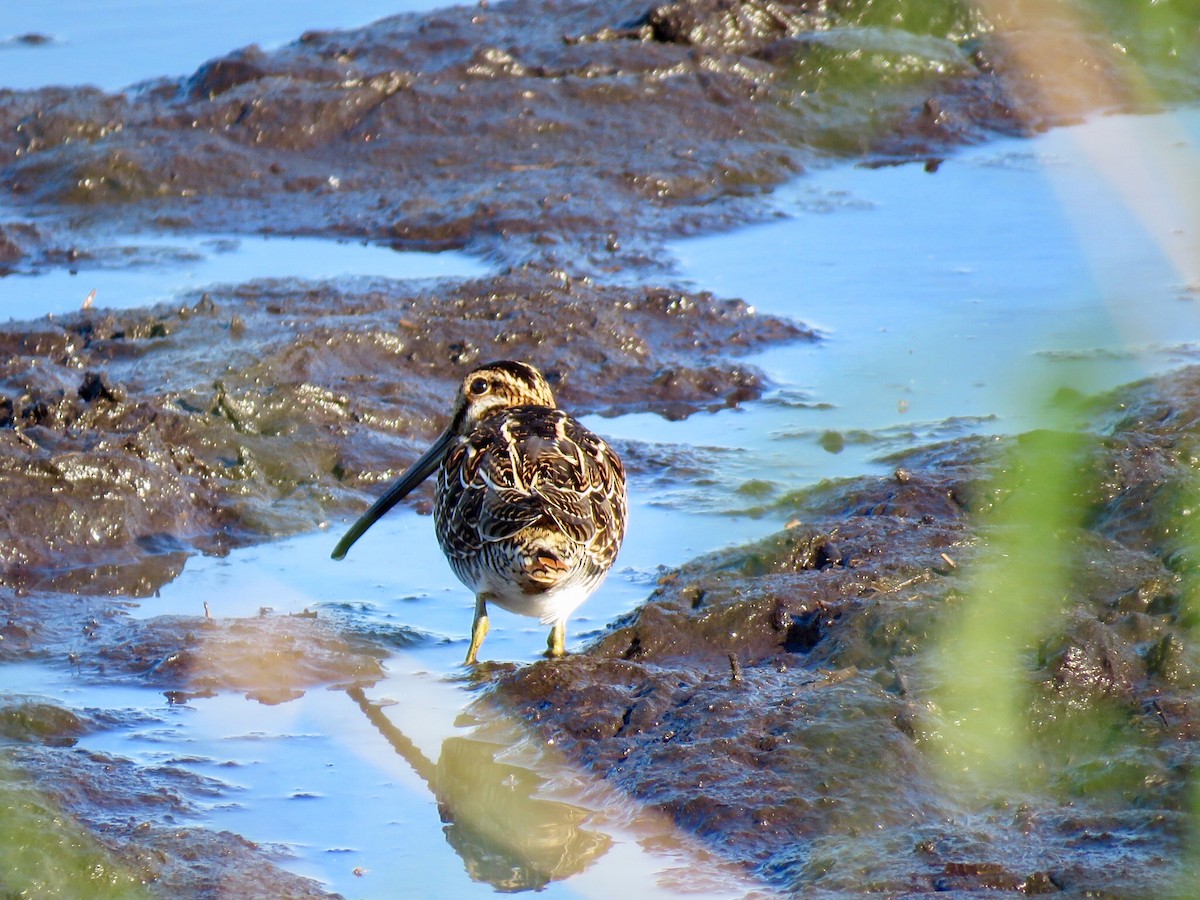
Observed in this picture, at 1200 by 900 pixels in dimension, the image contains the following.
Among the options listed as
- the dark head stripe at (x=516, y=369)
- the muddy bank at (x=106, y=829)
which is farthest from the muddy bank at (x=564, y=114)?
the muddy bank at (x=106, y=829)

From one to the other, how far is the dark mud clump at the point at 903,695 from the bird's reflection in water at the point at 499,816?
0.48ft

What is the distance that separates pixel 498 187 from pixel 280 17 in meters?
4.20

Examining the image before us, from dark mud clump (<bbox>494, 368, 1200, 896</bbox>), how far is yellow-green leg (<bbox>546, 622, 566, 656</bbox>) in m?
0.13

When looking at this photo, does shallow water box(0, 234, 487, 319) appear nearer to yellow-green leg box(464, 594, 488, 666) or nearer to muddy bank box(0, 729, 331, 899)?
yellow-green leg box(464, 594, 488, 666)

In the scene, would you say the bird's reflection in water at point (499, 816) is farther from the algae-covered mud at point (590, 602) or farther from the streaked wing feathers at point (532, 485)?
the streaked wing feathers at point (532, 485)

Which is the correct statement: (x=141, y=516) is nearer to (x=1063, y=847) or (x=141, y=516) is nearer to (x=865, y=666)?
(x=865, y=666)

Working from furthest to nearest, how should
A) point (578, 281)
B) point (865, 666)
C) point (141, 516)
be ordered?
point (578, 281)
point (141, 516)
point (865, 666)

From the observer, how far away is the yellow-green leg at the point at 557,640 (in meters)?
4.76

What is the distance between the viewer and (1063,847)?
345cm

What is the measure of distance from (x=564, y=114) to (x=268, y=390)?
380 centimetres

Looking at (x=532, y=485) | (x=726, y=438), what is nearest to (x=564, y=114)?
(x=726, y=438)

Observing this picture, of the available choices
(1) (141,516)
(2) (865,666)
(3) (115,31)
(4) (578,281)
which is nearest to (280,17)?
(3) (115,31)

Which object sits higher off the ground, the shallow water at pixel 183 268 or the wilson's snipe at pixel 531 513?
the shallow water at pixel 183 268

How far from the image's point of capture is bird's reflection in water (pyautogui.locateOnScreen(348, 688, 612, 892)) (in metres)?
3.70
